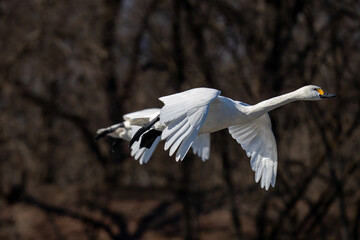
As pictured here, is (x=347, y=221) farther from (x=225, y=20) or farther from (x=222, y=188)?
(x=225, y=20)

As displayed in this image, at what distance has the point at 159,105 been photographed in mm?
9328

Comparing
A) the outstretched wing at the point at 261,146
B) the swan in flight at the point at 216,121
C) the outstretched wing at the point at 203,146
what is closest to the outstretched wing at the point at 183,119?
the swan in flight at the point at 216,121

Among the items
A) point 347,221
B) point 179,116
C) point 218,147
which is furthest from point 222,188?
point 179,116

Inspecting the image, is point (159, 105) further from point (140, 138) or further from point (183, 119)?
point (183, 119)

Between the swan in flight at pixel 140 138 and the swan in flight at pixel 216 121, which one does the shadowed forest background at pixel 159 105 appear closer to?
the swan in flight at pixel 140 138

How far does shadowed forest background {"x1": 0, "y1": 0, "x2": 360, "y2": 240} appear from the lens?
31.1ft

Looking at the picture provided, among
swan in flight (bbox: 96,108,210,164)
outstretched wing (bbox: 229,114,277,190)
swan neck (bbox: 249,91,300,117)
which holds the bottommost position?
outstretched wing (bbox: 229,114,277,190)

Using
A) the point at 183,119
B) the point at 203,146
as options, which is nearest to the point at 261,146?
the point at 203,146

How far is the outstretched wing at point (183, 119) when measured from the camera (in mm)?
3861

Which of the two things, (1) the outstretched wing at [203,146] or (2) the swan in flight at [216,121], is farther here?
(1) the outstretched wing at [203,146]

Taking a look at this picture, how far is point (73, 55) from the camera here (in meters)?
9.76

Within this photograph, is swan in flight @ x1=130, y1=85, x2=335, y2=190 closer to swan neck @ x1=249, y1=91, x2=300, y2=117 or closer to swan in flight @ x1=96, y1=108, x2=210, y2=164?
swan neck @ x1=249, y1=91, x2=300, y2=117

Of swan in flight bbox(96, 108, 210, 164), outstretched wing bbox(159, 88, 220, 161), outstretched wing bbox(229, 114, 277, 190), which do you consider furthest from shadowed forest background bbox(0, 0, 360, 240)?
outstretched wing bbox(159, 88, 220, 161)

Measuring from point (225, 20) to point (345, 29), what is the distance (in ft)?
6.46
